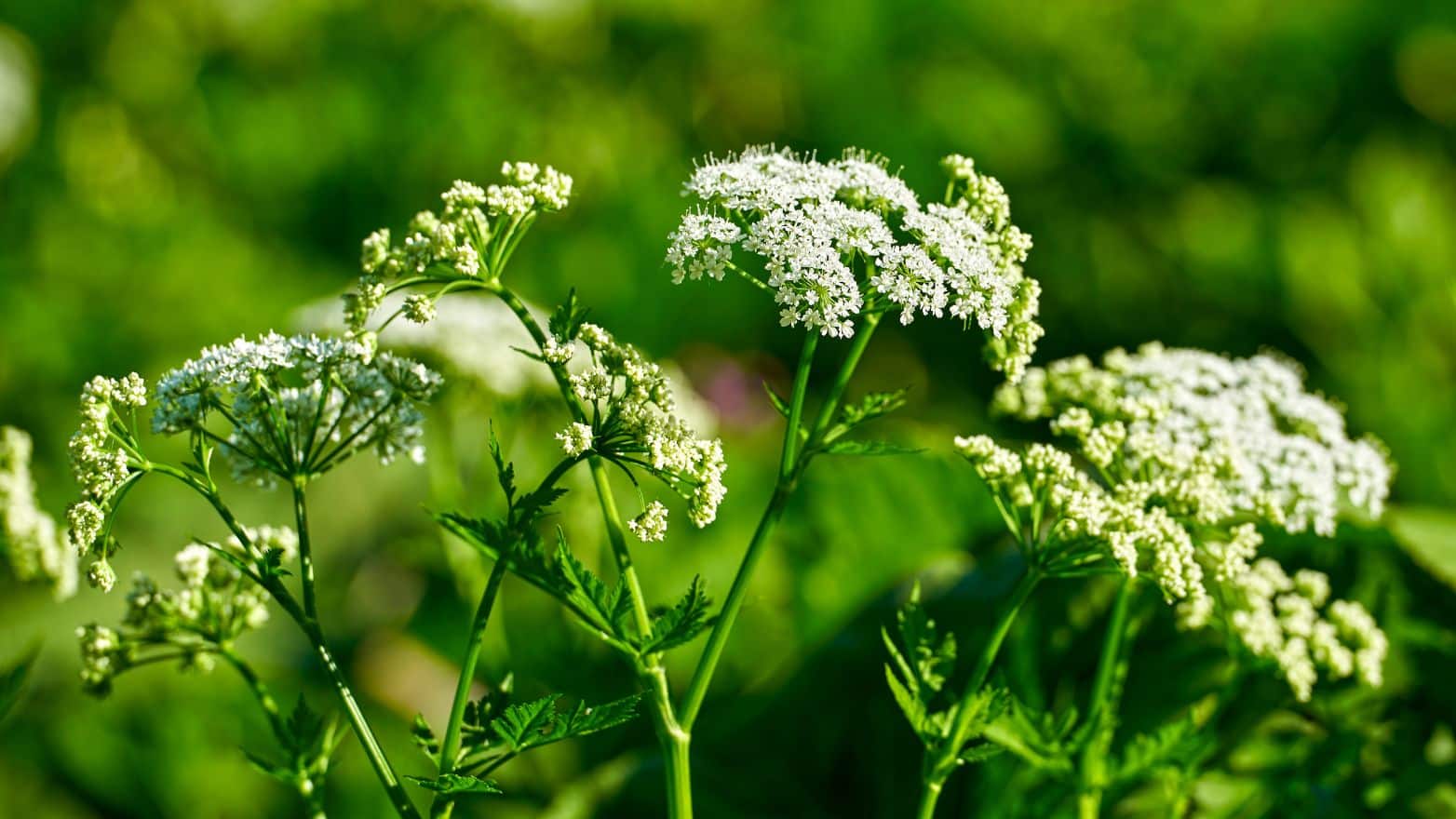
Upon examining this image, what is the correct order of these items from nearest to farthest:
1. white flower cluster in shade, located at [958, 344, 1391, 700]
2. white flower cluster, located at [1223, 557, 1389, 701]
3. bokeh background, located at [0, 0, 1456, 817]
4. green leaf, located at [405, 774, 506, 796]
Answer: green leaf, located at [405, 774, 506, 796] < white flower cluster in shade, located at [958, 344, 1391, 700] < white flower cluster, located at [1223, 557, 1389, 701] < bokeh background, located at [0, 0, 1456, 817]

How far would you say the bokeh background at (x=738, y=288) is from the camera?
6.52ft

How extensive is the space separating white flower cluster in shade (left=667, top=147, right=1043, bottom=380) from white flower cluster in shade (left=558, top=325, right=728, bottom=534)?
4.0 inches

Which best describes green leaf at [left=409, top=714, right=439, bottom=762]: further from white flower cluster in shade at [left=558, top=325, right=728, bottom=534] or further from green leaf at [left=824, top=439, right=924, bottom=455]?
green leaf at [left=824, top=439, right=924, bottom=455]

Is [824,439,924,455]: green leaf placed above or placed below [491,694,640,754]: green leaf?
above

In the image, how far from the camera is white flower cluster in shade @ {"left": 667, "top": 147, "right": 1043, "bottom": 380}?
112 cm

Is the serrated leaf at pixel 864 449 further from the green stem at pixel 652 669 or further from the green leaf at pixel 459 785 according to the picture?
the green leaf at pixel 459 785

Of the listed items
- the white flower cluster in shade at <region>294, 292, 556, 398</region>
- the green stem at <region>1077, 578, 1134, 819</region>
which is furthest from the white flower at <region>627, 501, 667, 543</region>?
the white flower cluster in shade at <region>294, 292, 556, 398</region>

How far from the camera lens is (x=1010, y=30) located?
529 cm

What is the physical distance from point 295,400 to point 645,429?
39cm

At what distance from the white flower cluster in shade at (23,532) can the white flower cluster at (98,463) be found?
0.31 m

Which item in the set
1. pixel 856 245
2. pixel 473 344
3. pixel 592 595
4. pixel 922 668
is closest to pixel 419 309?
pixel 592 595

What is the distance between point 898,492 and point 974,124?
7.88 feet

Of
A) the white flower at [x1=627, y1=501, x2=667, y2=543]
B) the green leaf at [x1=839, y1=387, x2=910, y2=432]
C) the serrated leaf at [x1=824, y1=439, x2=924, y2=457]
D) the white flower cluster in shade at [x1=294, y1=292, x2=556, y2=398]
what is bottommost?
the white flower at [x1=627, y1=501, x2=667, y2=543]

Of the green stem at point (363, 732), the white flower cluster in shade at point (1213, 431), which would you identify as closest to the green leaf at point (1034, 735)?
the white flower cluster in shade at point (1213, 431)
